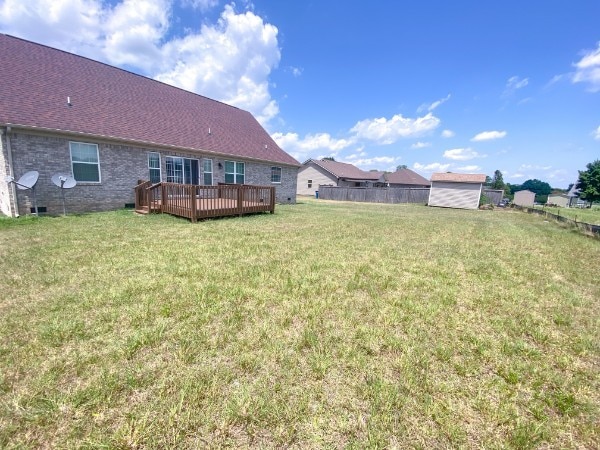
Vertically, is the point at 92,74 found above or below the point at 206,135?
above

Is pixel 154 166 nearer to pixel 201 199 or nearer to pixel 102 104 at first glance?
pixel 102 104

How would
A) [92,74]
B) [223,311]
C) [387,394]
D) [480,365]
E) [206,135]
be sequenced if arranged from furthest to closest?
[206,135] < [92,74] < [223,311] < [480,365] < [387,394]

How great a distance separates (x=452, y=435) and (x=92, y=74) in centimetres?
1770

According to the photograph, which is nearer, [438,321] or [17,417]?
[17,417]

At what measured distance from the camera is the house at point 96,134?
29.9 feet

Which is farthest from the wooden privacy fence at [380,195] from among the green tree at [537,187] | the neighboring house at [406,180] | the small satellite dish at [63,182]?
the green tree at [537,187]

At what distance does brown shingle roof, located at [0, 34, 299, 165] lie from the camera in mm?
9641

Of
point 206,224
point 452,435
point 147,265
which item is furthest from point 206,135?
point 452,435

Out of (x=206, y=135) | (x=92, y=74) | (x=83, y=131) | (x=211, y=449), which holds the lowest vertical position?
(x=211, y=449)

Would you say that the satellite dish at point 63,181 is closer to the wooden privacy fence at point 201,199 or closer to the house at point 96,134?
the house at point 96,134

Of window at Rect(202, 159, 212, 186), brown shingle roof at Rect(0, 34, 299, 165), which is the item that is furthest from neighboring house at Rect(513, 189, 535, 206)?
window at Rect(202, 159, 212, 186)

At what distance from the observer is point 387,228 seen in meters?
9.84

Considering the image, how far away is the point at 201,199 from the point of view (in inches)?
368

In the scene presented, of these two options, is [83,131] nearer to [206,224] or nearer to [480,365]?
[206,224]
